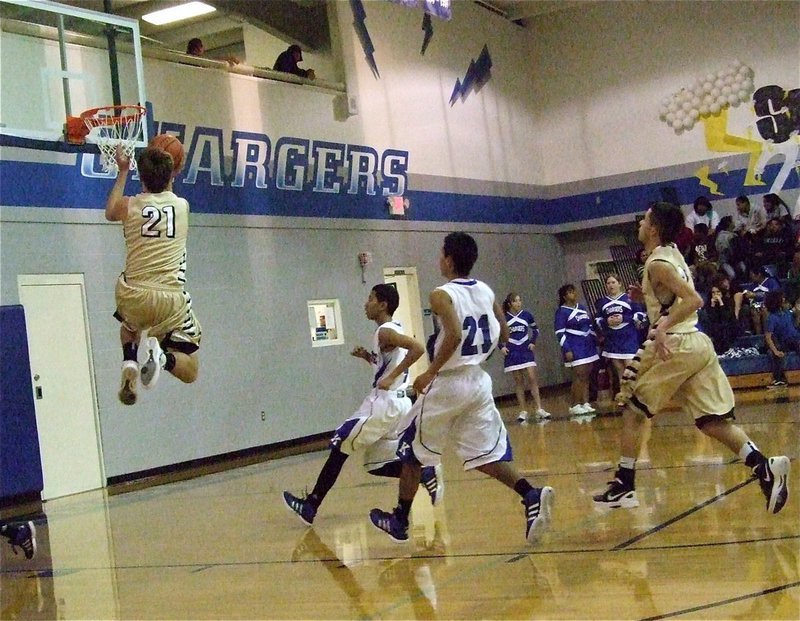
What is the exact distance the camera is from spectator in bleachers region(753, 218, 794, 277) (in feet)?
53.2

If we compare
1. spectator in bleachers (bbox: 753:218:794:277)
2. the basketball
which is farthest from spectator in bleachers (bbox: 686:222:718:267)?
the basketball

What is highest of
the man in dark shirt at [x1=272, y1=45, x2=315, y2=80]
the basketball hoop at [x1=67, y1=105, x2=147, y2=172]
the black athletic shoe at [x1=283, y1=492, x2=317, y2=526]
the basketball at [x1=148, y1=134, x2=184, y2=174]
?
the man in dark shirt at [x1=272, y1=45, x2=315, y2=80]

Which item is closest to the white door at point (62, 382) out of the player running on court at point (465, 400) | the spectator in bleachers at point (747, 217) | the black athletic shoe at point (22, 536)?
the black athletic shoe at point (22, 536)

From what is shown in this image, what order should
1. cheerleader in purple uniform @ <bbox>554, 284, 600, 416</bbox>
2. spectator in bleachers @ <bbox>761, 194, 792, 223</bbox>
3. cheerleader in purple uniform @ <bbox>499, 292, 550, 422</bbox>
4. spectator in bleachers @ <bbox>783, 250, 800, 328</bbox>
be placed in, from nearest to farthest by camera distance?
1. cheerleader in purple uniform @ <bbox>554, 284, 600, 416</bbox>
2. cheerleader in purple uniform @ <bbox>499, 292, 550, 422</bbox>
3. spectator in bleachers @ <bbox>783, 250, 800, 328</bbox>
4. spectator in bleachers @ <bbox>761, 194, 792, 223</bbox>

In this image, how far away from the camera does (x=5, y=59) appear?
29.5ft

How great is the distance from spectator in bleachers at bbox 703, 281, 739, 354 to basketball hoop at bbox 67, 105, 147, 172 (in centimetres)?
923

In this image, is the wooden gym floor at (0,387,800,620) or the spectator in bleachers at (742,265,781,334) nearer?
the wooden gym floor at (0,387,800,620)

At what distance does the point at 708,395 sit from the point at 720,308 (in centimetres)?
995

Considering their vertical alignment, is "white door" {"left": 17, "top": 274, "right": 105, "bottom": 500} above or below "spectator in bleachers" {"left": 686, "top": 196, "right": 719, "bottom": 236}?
below

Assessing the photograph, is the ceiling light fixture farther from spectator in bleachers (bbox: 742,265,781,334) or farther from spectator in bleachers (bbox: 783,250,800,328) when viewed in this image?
spectator in bleachers (bbox: 783,250,800,328)

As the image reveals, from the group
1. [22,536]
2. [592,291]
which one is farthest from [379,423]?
[592,291]

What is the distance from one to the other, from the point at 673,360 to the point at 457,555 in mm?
1565

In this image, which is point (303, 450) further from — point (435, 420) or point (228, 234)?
point (435, 420)

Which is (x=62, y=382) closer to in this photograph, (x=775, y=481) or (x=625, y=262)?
(x=775, y=481)
